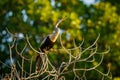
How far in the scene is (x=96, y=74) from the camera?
17688 mm

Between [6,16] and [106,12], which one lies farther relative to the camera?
[6,16]

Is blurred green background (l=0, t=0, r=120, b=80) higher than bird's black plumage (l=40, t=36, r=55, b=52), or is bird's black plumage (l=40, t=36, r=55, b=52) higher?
bird's black plumage (l=40, t=36, r=55, b=52)

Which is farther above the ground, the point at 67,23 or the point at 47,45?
the point at 47,45

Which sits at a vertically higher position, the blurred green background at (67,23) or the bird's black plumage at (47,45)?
the bird's black plumage at (47,45)

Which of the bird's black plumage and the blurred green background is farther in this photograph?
the blurred green background

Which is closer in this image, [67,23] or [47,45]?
[47,45]

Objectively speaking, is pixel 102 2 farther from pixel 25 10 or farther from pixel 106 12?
pixel 25 10

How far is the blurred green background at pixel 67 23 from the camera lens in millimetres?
18703

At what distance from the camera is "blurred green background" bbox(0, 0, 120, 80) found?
18.7 metres

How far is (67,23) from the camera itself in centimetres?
1902

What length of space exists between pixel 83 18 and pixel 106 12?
1.04m

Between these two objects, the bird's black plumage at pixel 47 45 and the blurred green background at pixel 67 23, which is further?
the blurred green background at pixel 67 23

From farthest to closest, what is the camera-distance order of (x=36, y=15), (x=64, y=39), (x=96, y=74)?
(x=36, y=15) < (x=64, y=39) < (x=96, y=74)

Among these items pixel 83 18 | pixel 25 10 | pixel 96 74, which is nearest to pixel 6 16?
pixel 25 10
